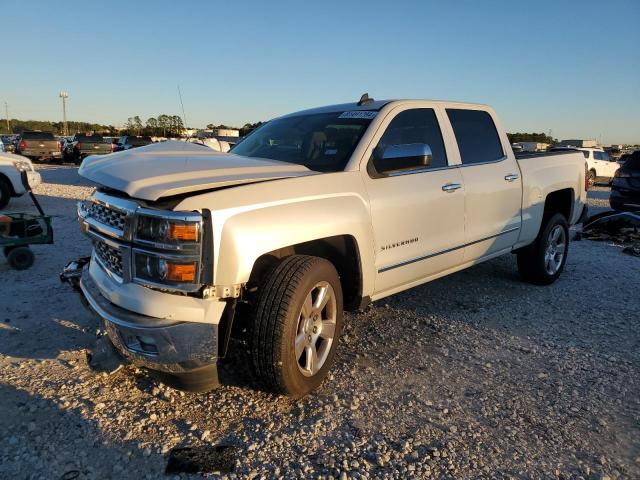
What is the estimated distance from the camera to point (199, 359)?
8.52 feet

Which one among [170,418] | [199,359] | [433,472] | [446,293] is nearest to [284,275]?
[199,359]

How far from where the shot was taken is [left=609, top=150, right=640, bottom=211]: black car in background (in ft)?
32.7

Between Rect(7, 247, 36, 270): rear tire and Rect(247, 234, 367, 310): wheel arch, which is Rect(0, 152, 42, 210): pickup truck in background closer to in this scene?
Rect(7, 247, 36, 270): rear tire

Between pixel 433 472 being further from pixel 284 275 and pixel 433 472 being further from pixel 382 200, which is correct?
pixel 382 200

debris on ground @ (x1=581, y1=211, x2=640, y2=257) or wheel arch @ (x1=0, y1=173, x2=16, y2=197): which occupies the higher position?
wheel arch @ (x1=0, y1=173, x2=16, y2=197)

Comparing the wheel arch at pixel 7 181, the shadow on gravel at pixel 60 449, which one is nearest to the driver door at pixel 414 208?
the shadow on gravel at pixel 60 449

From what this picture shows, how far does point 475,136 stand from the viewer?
15.5ft

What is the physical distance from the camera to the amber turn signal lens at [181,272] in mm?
2512

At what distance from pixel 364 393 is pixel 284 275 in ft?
3.27

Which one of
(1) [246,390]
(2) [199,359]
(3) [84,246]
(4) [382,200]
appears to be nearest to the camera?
(2) [199,359]

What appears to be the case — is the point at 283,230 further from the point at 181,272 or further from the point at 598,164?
the point at 598,164

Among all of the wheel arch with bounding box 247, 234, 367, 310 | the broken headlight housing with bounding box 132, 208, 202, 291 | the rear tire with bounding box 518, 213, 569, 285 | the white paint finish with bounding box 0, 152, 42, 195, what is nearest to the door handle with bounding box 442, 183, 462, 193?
the wheel arch with bounding box 247, 234, 367, 310

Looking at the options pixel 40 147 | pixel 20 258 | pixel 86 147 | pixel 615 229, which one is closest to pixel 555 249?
pixel 615 229

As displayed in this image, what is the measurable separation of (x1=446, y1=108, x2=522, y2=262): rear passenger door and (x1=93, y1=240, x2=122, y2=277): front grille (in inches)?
111
